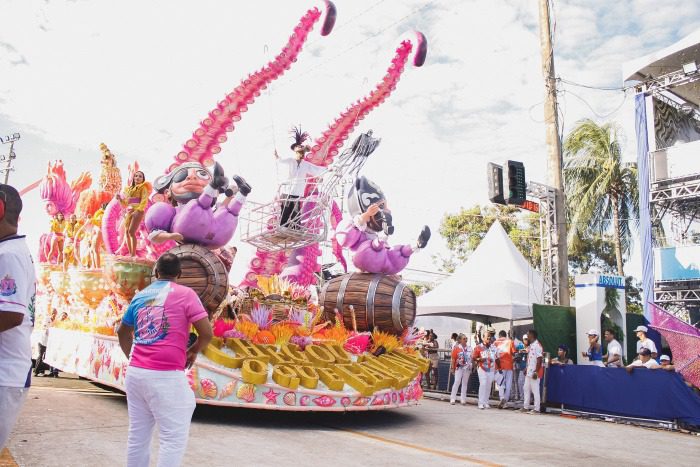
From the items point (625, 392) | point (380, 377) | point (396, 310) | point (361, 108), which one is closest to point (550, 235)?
point (625, 392)

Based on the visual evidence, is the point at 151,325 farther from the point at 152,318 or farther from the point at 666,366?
the point at 666,366

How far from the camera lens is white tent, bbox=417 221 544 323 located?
1445cm

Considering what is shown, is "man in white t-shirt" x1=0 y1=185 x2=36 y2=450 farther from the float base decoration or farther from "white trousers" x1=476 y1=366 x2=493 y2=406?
"white trousers" x1=476 y1=366 x2=493 y2=406

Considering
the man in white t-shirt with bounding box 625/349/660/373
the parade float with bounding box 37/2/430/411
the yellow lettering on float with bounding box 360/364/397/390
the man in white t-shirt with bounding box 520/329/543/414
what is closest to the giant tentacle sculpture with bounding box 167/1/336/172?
the parade float with bounding box 37/2/430/411

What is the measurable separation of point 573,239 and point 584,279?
44.9 feet

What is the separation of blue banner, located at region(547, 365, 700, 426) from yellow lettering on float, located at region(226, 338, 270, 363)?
594cm

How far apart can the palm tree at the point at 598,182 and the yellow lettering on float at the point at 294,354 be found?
18.5 m

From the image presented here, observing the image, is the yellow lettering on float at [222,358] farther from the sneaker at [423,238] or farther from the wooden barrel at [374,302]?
the sneaker at [423,238]

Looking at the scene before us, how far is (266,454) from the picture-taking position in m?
5.33

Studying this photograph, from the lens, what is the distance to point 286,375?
6.86 meters

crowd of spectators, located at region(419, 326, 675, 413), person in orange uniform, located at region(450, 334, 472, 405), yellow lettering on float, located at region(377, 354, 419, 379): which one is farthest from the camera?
person in orange uniform, located at region(450, 334, 472, 405)

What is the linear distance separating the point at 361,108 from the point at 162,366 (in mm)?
9291

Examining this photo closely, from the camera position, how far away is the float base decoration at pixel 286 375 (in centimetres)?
673

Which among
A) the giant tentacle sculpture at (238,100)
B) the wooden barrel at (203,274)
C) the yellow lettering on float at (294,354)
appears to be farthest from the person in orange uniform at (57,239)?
the yellow lettering on float at (294,354)
